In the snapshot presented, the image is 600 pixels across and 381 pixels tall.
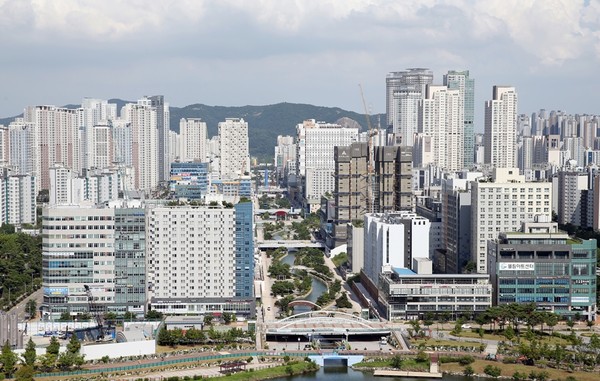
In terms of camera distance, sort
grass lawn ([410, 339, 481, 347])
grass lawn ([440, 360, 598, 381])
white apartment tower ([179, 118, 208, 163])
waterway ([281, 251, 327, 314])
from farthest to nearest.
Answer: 1. white apartment tower ([179, 118, 208, 163])
2. waterway ([281, 251, 327, 314])
3. grass lawn ([410, 339, 481, 347])
4. grass lawn ([440, 360, 598, 381])

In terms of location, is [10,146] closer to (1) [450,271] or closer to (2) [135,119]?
(2) [135,119]

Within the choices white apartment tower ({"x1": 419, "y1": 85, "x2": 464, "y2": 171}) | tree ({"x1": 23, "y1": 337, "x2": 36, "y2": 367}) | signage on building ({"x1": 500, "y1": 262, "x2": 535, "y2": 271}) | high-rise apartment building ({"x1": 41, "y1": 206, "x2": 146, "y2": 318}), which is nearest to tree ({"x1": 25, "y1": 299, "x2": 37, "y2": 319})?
high-rise apartment building ({"x1": 41, "y1": 206, "x2": 146, "y2": 318})

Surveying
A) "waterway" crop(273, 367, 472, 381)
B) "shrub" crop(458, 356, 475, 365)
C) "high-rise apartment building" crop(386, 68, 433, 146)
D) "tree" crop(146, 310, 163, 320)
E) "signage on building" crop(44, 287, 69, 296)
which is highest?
"high-rise apartment building" crop(386, 68, 433, 146)

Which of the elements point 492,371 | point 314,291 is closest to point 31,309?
point 314,291

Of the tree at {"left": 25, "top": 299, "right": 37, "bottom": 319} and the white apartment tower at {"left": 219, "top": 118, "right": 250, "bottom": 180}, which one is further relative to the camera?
the white apartment tower at {"left": 219, "top": 118, "right": 250, "bottom": 180}

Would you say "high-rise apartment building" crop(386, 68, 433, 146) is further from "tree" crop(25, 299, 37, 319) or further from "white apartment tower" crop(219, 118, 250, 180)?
"tree" crop(25, 299, 37, 319)

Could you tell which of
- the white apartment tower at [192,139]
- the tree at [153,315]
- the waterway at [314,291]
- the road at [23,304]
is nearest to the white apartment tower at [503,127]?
the white apartment tower at [192,139]

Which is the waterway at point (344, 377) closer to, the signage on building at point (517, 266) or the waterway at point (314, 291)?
the signage on building at point (517, 266)
